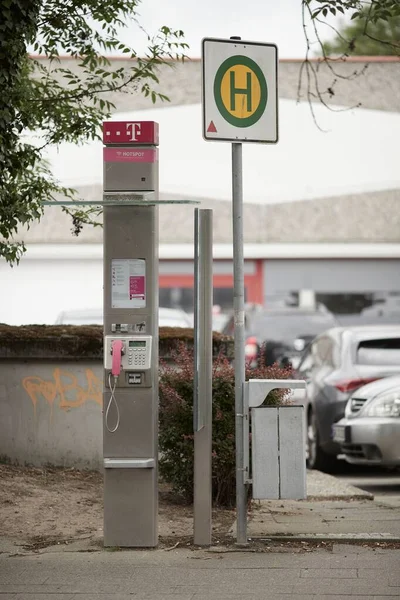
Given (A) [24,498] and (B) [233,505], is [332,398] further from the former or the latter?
(A) [24,498]

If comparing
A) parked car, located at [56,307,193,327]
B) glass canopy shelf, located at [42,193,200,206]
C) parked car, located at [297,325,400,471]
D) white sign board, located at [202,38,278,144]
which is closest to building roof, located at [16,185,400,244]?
parked car, located at [56,307,193,327]

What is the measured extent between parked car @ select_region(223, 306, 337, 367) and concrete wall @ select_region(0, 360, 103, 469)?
11.6m

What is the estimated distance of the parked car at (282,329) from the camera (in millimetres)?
22625

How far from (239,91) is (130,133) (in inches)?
30.5

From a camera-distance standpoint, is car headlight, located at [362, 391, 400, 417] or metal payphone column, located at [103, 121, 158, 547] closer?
metal payphone column, located at [103, 121, 158, 547]

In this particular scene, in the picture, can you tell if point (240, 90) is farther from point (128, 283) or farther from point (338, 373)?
point (338, 373)

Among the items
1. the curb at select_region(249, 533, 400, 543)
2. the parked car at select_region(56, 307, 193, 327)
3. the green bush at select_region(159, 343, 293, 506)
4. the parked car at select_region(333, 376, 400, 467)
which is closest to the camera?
the curb at select_region(249, 533, 400, 543)

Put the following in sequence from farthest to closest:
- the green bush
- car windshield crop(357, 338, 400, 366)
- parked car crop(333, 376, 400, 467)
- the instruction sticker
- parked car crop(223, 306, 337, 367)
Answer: parked car crop(223, 306, 337, 367) → car windshield crop(357, 338, 400, 366) → parked car crop(333, 376, 400, 467) → the green bush → the instruction sticker

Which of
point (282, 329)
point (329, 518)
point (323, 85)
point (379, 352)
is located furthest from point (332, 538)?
point (323, 85)

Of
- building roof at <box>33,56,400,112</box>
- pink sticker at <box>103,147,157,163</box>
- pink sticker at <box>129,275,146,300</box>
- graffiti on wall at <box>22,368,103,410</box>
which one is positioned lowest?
graffiti on wall at <box>22,368,103,410</box>

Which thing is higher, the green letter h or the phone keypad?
the green letter h

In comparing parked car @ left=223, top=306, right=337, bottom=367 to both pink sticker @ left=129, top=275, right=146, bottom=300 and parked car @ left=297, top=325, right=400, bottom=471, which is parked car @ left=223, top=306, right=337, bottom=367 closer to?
parked car @ left=297, top=325, right=400, bottom=471

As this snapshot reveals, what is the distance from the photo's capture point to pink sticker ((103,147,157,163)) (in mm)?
7664

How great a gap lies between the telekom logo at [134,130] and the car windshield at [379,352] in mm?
5449
